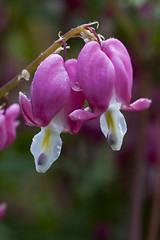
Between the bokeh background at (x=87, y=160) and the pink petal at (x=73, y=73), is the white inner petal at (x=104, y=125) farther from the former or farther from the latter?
the bokeh background at (x=87, y=160)

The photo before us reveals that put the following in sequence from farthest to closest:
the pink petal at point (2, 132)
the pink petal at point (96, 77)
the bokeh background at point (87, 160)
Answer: the bokeh background at point (87, 160), the pink petal at point (2, 132), the pink petal at point (96, 77)

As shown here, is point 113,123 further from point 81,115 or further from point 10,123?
point 10,123

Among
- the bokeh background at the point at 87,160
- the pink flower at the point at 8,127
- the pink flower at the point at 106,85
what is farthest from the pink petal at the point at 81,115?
the bokeh background at the point at 87,160

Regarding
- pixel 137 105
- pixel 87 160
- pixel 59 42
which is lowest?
pixel 87 160

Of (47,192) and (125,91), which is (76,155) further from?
(125,91)

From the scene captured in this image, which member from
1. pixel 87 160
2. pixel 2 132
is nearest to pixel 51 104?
pixel 2 132

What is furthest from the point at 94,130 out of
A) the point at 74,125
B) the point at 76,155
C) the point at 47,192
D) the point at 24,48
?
the point at 74,125
